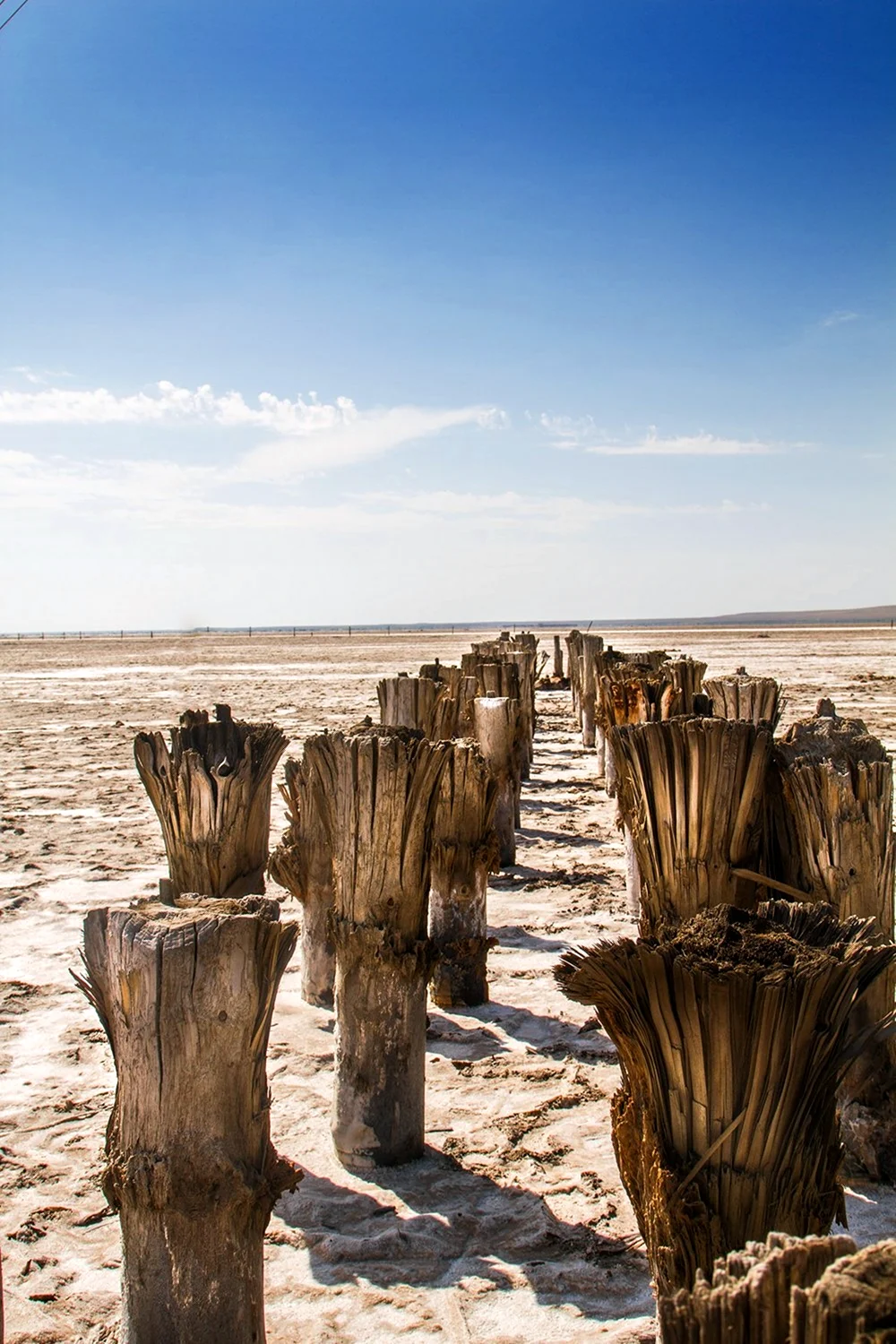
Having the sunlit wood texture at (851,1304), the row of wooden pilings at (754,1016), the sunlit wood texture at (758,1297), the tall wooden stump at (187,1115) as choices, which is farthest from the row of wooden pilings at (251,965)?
the sunlit wood texture at (851,1304)

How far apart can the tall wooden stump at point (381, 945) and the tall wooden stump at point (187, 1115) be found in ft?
3.56

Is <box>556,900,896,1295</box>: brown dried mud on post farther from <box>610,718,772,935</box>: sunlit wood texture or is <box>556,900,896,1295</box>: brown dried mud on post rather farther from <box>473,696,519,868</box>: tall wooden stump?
<box>473,696,519,868</box>: tall wooden stump

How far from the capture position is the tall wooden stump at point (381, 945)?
3.47m

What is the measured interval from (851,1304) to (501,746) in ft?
21.0

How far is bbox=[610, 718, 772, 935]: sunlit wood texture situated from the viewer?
10.4ft

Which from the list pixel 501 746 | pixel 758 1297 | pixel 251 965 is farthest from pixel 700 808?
pixel 501 746

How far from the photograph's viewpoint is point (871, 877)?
3.24 metres

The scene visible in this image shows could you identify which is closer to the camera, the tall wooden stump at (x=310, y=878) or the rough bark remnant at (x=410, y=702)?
the tall wooden stump at (x=310, y=878)

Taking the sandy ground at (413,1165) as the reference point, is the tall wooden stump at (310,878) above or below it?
above

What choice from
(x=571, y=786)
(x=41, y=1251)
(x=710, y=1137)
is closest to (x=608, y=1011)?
(x=710, y=1137)

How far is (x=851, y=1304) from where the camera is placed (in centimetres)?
114

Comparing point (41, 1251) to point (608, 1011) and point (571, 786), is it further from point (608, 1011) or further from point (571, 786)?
point (571, 786)

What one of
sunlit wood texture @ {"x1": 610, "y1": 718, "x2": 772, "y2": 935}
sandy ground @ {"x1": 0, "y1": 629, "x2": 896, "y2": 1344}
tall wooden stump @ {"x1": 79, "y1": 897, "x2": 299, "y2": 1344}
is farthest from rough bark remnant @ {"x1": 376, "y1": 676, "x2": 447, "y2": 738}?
tall wooden stump @ {"x1": 79, "y1": 897, "x2": 299, "y2": 1344}

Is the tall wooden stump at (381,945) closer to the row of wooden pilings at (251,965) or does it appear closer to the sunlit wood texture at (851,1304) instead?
the row of wooden pilings at (251,965)
